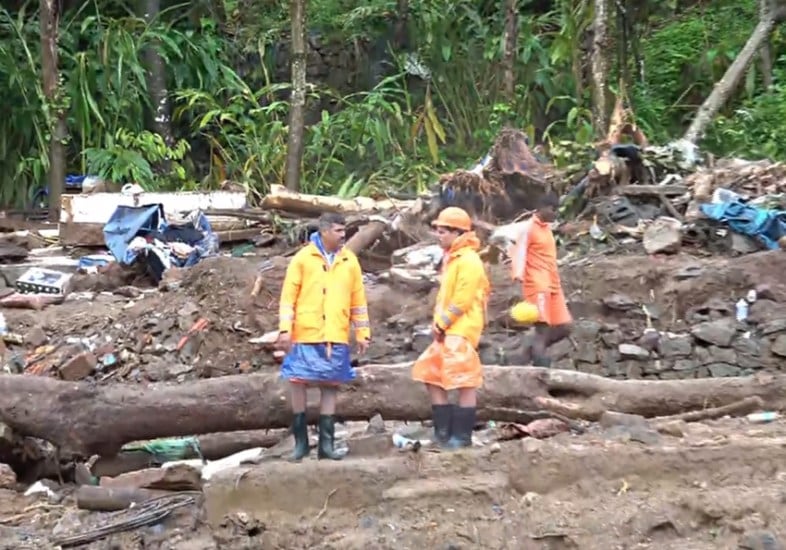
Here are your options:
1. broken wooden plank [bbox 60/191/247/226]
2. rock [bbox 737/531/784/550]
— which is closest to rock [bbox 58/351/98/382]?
broken wooden plank [bbox 60/191/247/226]

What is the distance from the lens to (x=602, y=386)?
302 inches

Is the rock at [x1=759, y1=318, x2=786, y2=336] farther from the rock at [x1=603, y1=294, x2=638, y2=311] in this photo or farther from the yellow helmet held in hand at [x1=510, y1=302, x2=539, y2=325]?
the yellow helmet held in hand at [x1=510, y1=302, x2=539, y2=325]

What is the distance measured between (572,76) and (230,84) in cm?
546

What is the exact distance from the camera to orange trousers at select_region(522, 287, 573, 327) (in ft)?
28.8

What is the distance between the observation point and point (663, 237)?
11766mm

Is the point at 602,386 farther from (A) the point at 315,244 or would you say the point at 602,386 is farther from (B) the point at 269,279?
(B) the point at 269,279

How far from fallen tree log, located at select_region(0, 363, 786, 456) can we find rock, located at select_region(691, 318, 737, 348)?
3102 mm

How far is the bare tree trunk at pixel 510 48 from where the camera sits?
17.8 metres

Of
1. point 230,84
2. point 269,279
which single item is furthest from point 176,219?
point 230,84

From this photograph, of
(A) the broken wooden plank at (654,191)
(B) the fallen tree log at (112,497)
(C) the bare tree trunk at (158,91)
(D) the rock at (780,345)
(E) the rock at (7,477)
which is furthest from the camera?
(C) the bare tree trunk at (158,91)

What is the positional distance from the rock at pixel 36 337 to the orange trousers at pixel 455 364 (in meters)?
6.53

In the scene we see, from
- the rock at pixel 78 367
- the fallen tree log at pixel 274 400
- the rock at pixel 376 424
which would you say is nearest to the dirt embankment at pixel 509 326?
the rock at pixel 78 367

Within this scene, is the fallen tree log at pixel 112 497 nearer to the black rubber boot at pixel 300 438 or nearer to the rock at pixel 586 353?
the black rubber boot at pixel 300 438

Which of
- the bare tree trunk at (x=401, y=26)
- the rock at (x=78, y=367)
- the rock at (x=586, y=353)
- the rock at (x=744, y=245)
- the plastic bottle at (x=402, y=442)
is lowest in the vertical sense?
the rock at (x=78, y=367)
